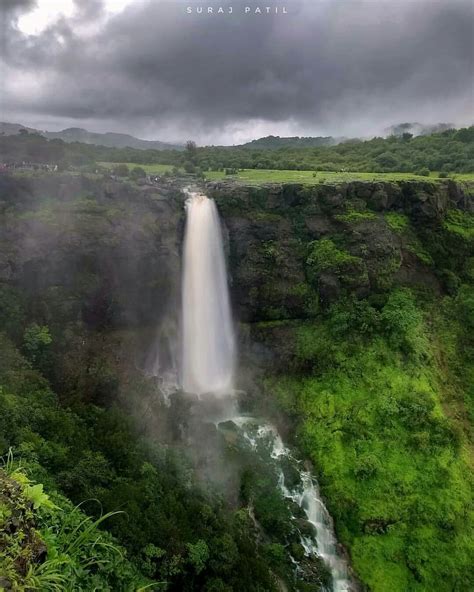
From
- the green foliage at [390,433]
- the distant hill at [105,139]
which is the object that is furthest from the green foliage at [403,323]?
the distant hill at [105,139]

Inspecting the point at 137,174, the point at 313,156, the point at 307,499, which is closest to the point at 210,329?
the point at 307,499

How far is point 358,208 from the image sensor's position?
25.7 metres

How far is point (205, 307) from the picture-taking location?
22312 mm

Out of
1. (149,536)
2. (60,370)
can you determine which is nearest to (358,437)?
(149,536)

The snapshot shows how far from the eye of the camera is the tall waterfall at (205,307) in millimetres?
21625

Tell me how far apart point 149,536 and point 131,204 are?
15.9 metres

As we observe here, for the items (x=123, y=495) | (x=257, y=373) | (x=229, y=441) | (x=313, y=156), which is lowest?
(x=229, y=441)

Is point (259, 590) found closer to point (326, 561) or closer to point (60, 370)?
point (326, 561)

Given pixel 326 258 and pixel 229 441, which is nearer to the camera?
pixel 229 441

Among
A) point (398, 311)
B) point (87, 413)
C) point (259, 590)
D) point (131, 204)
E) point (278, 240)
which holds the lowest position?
point (259, 590)

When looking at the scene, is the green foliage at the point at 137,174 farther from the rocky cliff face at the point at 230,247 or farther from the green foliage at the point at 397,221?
the green foliage at the point at 397,221

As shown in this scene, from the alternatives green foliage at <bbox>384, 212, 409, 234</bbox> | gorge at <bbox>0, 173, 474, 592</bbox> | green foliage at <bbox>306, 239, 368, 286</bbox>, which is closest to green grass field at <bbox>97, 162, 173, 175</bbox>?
gorge at <bbox>0, 173, 474, 592</bbox>

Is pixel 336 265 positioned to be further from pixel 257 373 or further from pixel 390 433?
pixel 390 433

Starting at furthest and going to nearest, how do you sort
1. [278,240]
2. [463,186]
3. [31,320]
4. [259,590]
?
1. [463,186]
2. [278,240]
3. [31,320]
4. [259,590]
